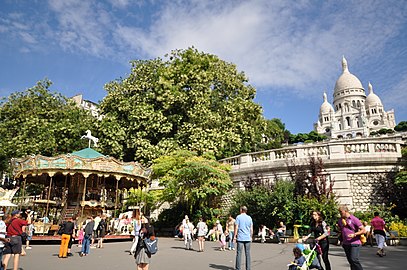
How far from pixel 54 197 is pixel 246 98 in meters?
19.2

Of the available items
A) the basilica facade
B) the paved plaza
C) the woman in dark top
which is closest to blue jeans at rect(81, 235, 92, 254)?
the paved plaza

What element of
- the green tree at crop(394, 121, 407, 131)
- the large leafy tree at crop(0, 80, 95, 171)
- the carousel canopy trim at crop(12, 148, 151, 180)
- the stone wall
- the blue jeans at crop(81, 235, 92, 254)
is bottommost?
the blue jeans at crop(81, 235, 92, 254)

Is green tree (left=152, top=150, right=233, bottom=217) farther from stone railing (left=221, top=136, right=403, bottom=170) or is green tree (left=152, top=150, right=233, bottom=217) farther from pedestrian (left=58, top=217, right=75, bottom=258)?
pedestrian (left=58, top=217, right=75, bottom=258)

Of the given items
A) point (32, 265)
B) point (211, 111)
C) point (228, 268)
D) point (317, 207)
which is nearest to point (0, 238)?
point (32, 265)

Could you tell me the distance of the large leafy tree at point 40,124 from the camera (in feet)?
94.9

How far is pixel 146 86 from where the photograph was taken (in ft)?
95.5

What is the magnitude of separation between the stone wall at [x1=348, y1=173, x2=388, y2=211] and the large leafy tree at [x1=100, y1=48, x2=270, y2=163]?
10.6 m

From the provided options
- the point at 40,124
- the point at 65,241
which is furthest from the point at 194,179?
the point at 40,124

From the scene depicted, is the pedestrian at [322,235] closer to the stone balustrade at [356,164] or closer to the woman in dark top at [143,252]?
the woman in dark top at [143,252]

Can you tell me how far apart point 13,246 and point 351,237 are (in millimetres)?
7830

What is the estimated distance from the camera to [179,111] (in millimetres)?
28391

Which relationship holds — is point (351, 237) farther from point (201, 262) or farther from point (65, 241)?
point (65, 241)

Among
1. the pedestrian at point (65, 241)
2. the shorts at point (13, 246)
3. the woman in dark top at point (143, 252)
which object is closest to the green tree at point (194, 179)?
the pedestrian at point (65, 241)

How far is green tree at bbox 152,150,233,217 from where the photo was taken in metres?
20.0
